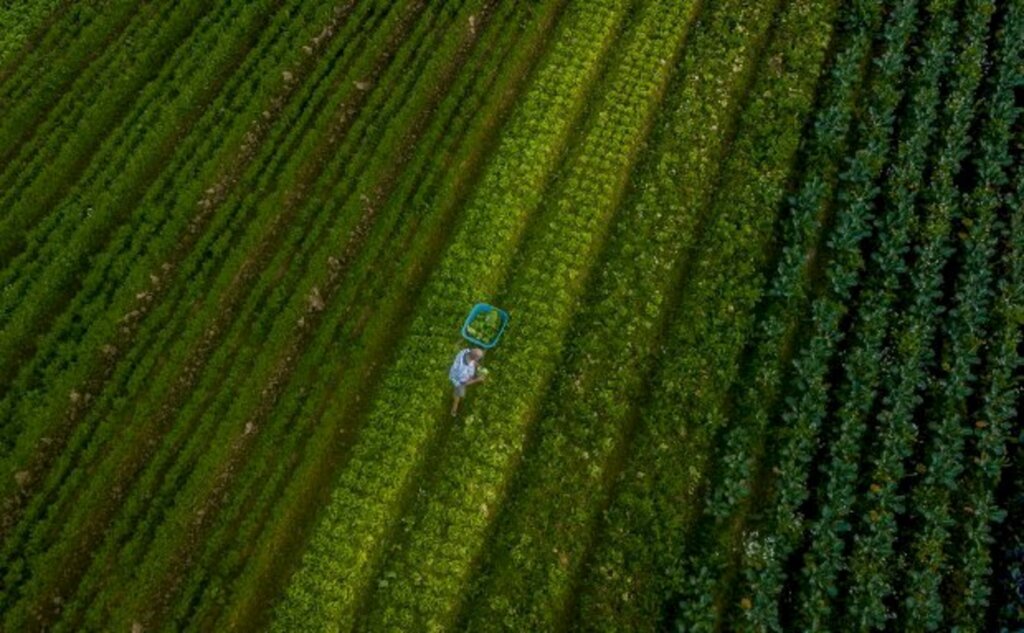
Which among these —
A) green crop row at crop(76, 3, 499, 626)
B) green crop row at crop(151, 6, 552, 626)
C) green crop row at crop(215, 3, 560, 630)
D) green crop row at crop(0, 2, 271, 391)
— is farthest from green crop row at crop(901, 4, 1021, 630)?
green crop row at crop(0, 2, 271, 391)

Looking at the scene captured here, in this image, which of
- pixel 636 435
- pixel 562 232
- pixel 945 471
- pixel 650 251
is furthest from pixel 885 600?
pixel 562 232

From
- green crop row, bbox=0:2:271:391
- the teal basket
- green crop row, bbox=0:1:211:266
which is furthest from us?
green crop row, bbox=0:1:211:266

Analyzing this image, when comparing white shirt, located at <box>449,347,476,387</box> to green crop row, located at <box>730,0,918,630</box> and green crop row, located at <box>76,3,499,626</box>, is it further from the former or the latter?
green crop row, located at <box>730,0,918,630</box>

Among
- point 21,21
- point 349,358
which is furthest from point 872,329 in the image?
point 21,21

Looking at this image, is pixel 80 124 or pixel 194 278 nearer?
pixel 194 278

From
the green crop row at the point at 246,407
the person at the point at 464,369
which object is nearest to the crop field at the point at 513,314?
the green crop row at the point at 246,407

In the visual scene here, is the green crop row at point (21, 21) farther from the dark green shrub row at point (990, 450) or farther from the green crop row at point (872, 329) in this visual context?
the dark green shrub row at point (990, 450)

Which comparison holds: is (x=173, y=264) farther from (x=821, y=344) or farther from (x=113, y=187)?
(x=821, y=344)
